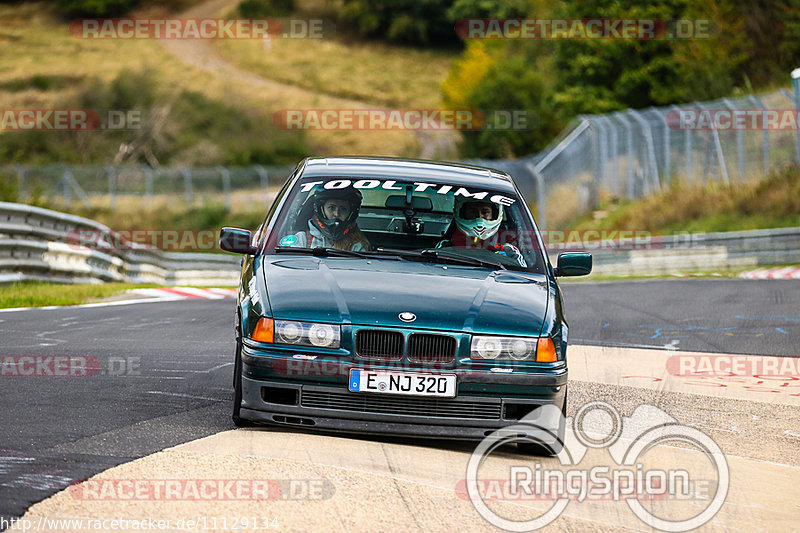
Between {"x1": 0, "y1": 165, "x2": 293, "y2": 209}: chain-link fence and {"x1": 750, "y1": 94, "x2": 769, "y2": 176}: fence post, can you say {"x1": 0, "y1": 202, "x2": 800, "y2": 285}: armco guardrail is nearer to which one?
{"x1": 750, "y1": 94, "x2": 769, "y2": 176}: fence post

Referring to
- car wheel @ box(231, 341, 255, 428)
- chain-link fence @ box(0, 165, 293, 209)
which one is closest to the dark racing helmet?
car wheel @ box(231, 341, 255, 428)

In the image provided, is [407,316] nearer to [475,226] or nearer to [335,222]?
[335,222]

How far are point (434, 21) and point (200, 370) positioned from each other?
330 feet

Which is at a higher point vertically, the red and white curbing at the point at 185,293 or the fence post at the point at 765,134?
the fence post at the point at 765,134

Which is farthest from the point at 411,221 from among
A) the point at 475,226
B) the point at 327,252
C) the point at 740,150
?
the point at 740,150

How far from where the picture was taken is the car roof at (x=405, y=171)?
7.91 metres

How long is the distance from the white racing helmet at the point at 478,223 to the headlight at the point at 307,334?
6.01 feet

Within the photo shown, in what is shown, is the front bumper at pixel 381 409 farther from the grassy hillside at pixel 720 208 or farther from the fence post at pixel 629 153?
the fence post at pixel 629 153

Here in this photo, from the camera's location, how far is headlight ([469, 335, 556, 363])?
6.23 metres

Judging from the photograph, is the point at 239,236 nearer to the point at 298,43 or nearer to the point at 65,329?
the point at 65,329

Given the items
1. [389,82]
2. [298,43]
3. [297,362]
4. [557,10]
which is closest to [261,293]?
[297,362]

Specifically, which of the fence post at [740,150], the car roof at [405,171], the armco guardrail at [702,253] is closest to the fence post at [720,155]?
the fence post at [740,150]

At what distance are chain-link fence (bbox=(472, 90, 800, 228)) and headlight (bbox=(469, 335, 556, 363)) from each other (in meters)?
21.7

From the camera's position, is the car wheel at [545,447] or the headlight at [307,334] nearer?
the headlight at [307,334]
